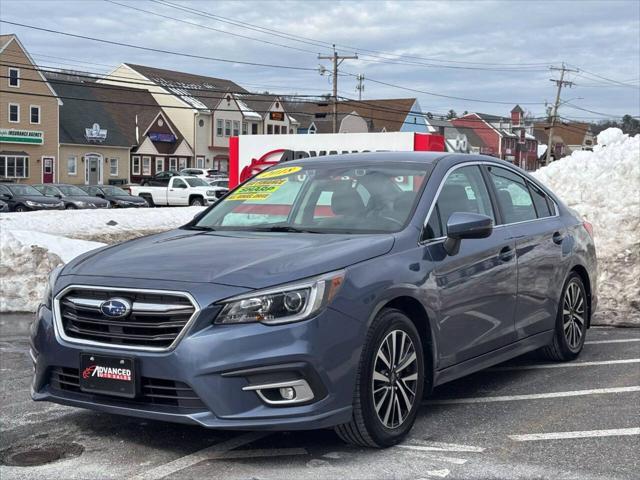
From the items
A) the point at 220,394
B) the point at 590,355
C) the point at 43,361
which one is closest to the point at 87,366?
the point at 43,361

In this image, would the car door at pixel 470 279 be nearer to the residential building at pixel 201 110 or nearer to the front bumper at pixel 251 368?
the front bumper at pixel 251 368

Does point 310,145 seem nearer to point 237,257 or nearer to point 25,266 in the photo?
point 25,266

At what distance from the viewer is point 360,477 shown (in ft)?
13.7

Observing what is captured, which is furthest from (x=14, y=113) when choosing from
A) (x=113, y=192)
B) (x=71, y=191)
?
(x=71, y=191)

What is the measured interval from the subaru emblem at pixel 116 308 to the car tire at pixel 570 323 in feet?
12.0

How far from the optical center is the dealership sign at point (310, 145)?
68.7ft

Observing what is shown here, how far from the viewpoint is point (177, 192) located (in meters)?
45.5

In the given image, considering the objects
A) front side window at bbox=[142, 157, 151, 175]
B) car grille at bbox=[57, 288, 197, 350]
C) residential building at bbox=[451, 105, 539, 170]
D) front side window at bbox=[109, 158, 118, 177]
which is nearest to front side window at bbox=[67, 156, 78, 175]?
front side window at bbox=[109, 158, 118, 177]

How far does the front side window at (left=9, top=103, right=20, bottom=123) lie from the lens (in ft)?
181

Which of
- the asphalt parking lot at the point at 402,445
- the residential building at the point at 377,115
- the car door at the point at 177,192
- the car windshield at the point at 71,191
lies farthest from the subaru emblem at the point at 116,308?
the residential building at the point at 377,115

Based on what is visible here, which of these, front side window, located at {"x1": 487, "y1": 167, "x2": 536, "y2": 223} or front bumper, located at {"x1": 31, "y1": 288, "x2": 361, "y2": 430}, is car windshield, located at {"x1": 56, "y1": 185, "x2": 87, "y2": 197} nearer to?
front side window, located at {"x1": 487, "y1": 167, "x2": 536, "y2": 223}

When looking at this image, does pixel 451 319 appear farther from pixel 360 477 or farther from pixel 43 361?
pixel 43 361

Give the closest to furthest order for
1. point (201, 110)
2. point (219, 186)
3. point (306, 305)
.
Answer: point (306, 305) → point (219, 186) → point (201, 110)

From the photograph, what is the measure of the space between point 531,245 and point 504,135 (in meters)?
103
